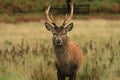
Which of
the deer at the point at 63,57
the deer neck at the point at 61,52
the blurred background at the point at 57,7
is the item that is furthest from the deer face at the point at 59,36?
the blurred background at the point at 57,7

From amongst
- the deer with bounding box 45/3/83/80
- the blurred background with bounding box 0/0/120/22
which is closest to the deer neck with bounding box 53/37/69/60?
the deer with bounding box 45/3/83/80

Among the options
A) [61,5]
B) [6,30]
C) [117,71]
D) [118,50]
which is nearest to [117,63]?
[117,71]

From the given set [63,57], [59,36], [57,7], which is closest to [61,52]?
[63,57]

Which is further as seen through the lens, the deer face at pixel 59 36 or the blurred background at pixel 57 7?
the blurred background at pixel 57 7

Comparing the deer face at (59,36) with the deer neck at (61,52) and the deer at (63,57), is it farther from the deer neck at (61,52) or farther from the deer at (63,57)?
the deer neck at (61,52)

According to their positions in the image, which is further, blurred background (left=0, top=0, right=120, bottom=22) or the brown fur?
blurred background (left=0, top=0, right=120, bottom=22)

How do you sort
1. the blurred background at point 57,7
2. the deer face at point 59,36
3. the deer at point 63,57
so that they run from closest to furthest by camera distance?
the deer face at point 59,36 → the deer at point 63,57 → the blurred background at point 57,7

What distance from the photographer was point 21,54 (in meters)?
14.5

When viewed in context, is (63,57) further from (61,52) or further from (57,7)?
(57,7)

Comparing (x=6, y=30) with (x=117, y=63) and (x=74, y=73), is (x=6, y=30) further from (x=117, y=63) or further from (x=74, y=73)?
(x=74, y=73)

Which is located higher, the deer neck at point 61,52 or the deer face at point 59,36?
the deer face at point 59,36

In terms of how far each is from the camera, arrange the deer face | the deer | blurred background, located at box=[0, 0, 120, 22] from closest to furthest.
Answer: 1. the deer face
2. the deer
3. blurred background, located at box=[0, 0, 120, 22]

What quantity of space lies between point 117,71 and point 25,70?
6.97ft

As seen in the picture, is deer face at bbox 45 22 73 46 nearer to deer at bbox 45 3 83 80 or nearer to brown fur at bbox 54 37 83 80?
deer at bbox 45 3 83 80
